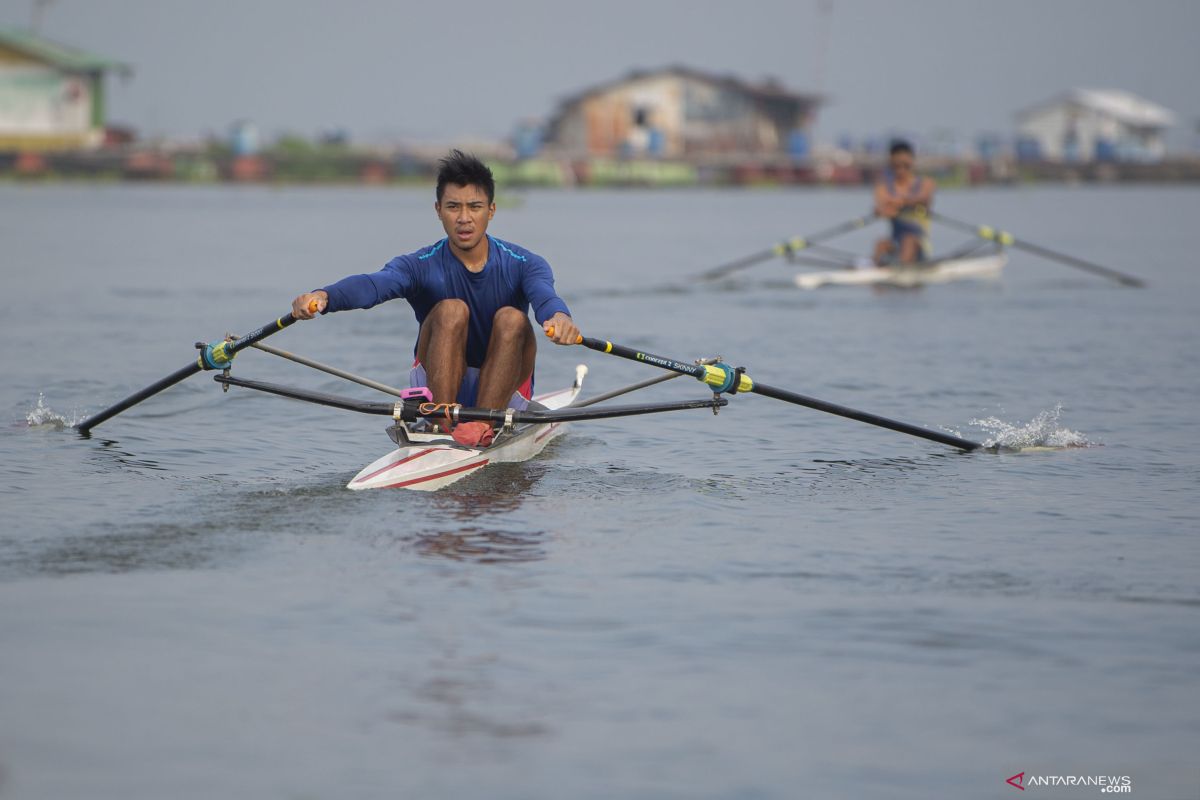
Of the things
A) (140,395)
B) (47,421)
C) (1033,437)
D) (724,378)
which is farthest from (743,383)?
(47,421)

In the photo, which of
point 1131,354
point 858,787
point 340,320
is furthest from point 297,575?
point 340,320

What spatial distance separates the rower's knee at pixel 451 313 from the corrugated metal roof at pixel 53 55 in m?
65.4

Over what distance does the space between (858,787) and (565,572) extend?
9.18ft

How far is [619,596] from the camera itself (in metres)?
7.76

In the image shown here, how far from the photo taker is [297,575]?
26.4 feet

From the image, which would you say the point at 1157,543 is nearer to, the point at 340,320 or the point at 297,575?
the point at 297,575

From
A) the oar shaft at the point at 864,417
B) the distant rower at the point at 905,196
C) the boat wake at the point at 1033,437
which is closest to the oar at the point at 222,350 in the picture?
the oar shaft at the point at 864,417

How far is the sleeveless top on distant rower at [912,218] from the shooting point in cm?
2462

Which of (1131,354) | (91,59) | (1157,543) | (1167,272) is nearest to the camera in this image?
(1157,543)

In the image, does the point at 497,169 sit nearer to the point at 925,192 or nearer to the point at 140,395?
the point at 925,192

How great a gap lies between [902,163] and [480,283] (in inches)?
603

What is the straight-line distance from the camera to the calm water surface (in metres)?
5.85

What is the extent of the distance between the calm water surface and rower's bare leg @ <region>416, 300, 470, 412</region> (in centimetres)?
73

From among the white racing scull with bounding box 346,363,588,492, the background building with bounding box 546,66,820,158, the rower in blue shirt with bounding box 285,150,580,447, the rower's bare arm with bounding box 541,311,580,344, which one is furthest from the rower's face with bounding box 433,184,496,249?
the background building with bounding box 546,66,820,158
